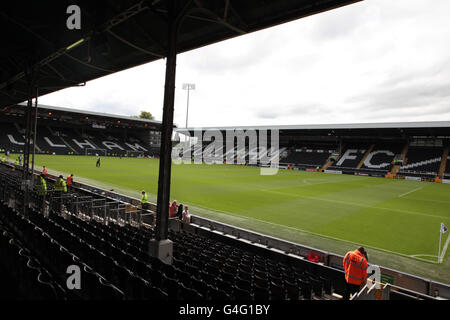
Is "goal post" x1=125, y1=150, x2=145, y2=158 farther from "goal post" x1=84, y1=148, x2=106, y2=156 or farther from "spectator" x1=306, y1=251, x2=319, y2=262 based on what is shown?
"spectator" x1=306, y1=251, x2=319, y2=262

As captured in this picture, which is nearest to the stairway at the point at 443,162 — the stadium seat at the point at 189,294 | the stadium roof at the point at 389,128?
the stadium roof at the point at 389,128

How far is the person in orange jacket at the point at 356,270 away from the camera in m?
5.33

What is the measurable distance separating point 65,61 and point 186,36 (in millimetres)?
5540

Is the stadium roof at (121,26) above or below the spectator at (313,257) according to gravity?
above

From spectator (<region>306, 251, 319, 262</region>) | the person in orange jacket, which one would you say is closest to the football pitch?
spectator (<region>306, 251, 319, 262</region>)

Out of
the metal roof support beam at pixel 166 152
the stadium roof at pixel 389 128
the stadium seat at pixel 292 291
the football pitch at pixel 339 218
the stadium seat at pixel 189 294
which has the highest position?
the stadium roof at pixel 389 128

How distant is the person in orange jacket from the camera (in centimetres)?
533

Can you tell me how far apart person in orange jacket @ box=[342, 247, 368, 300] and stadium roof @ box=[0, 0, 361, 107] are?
A: 16.3 ft

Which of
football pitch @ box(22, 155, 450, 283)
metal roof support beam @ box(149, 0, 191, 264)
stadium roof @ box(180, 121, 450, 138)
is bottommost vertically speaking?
football pitch @ box(22, 155, 450, 283)

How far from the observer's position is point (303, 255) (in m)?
8.20

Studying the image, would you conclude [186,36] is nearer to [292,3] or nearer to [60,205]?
[292,3]

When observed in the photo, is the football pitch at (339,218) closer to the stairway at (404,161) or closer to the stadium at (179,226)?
the stadium at (179,226)

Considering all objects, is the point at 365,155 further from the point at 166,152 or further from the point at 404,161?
the point at 166,152
